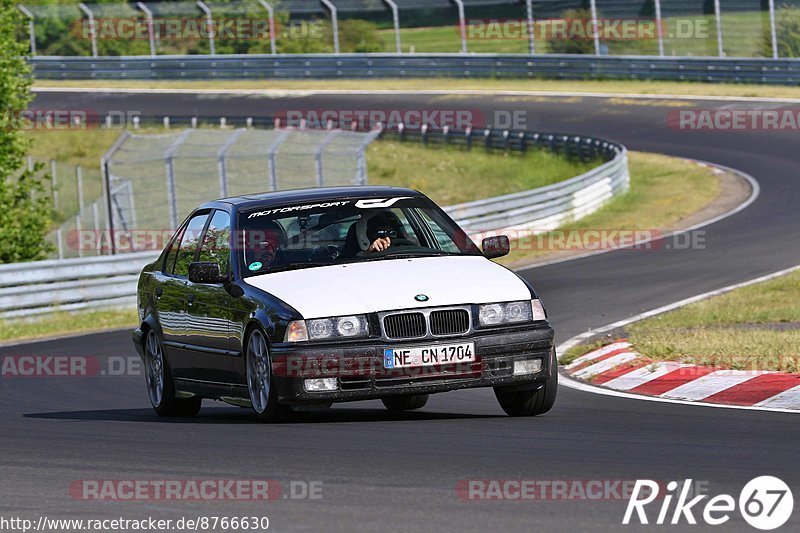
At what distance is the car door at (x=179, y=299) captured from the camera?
10508 mm

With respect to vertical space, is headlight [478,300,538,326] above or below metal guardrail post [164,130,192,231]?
above

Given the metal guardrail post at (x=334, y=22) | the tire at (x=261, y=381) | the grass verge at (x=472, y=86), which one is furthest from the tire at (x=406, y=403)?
the metal guardrail post at (x=334, y=22)

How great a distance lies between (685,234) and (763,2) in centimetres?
2191

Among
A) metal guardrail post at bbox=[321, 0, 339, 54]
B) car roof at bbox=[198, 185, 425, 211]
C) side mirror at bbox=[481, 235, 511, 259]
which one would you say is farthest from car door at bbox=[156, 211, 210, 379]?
metal guardrail post at bbox=[321, 0, 339, 54]

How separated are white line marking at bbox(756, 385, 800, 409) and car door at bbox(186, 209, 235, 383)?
3.45m

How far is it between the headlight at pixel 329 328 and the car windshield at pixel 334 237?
0.90 m

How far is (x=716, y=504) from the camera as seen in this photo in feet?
19.6

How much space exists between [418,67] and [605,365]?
4118 centimetres

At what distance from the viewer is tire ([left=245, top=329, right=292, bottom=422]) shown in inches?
355

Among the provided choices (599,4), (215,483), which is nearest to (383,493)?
(215,483)

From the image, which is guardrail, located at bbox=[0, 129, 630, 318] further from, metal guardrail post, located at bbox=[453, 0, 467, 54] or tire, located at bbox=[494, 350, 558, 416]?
metal guardrail post, located at bbox=[453, 0, 467, 54]

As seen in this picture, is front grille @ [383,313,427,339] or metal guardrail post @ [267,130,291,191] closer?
front grille @ [383,313,427,339]

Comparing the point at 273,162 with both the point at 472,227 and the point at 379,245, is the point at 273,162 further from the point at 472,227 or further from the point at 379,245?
the point at 379,245

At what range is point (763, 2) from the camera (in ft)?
144
